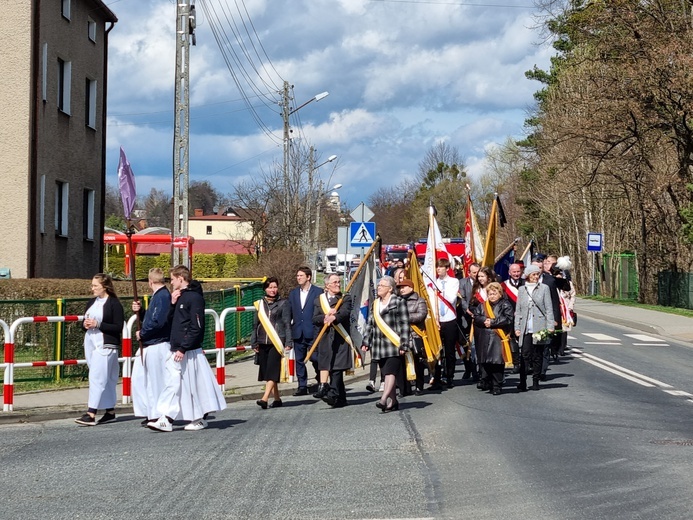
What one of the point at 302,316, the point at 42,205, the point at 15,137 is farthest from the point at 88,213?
the point at 302,316

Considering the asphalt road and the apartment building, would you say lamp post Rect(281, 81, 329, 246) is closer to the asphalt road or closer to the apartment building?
the apartment building

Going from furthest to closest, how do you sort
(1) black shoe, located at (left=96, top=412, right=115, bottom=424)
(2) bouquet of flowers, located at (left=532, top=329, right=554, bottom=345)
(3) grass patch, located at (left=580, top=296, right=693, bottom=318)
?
(3) grass patch, located at (left=580, top=296, right=693, bottom=318) < (2) bouquet of flowers, located at (left=532, top=329, right=554, bottom=345) < (1) black shoe, located at (left=96, top=412, right=115, bottom=424)

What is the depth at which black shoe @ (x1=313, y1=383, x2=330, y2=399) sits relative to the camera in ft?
42.5

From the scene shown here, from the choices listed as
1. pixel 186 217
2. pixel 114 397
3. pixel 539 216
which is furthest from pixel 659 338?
pixel 539 216

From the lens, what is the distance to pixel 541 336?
14.0 metres

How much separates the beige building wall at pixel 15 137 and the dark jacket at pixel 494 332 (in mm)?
13709

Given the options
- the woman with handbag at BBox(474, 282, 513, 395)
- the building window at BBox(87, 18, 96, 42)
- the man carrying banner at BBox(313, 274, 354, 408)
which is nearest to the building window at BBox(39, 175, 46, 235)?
the building window at BBox(87, 18, 96, 42)

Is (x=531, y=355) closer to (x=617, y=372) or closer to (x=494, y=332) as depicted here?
(x=494, y=332)

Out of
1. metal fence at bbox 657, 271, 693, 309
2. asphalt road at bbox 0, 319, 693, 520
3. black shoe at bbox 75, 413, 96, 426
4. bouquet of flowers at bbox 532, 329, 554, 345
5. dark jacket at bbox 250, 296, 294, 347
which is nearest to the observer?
asphalt road at bbox 0, 319, 693, 520

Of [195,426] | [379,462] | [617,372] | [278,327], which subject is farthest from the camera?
[617,372]

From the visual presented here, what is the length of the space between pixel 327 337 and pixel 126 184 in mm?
3141

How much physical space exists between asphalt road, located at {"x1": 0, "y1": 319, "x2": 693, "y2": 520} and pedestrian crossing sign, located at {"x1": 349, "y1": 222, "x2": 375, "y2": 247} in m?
10.5

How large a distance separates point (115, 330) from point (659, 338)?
1767 centimetres

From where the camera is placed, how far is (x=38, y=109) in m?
24.3
